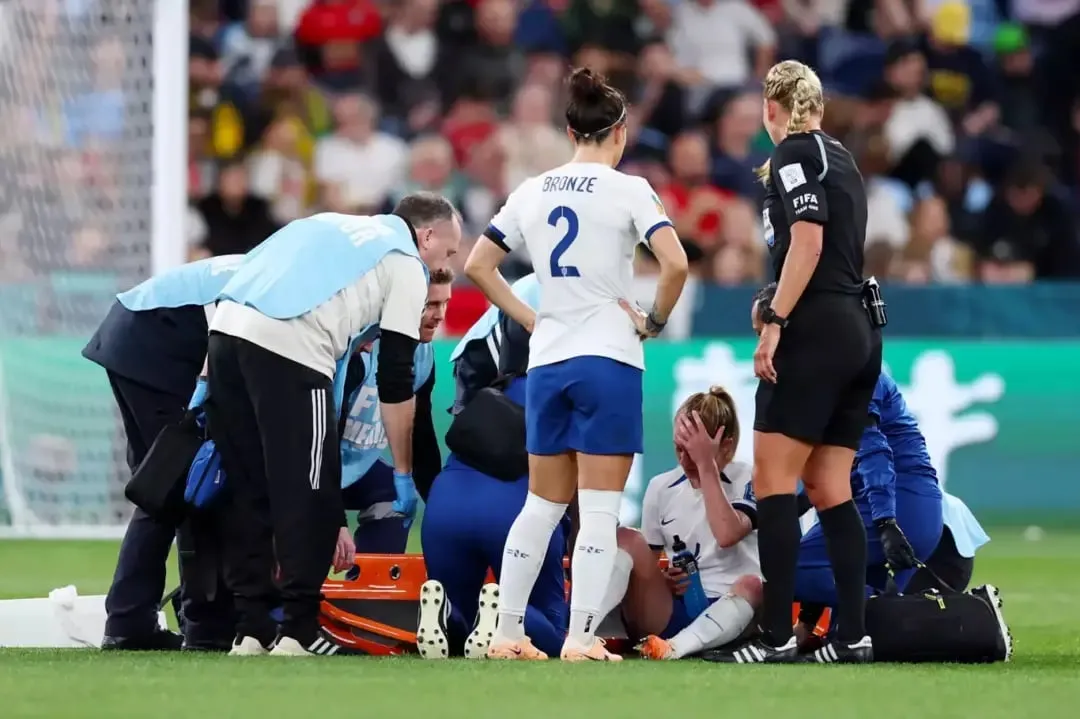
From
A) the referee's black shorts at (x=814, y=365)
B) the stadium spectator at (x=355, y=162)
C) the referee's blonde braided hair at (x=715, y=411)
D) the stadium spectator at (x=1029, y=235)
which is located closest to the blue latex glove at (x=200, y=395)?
the referee's blonde braided hair at (x=715, y=411)

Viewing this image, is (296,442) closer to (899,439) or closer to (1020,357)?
(899,439)

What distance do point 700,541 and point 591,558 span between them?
0.90 meters

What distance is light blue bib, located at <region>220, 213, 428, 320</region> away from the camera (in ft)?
22.6

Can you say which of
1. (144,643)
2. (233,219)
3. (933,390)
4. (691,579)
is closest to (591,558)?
(691,579)

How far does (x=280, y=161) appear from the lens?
1532 centimetres

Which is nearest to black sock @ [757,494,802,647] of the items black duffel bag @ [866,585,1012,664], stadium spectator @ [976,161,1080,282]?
black duffel bag @ [866,585,1012,664]

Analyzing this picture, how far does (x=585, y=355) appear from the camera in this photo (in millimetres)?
6770

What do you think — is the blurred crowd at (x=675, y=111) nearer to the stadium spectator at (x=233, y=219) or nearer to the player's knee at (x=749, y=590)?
the stadium spectator at (x=233, y=219)

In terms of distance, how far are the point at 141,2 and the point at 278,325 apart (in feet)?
19.6

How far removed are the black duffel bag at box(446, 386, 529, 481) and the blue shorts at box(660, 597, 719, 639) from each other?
808mm

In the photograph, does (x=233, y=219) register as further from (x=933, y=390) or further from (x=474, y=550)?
(x=474, y=550)

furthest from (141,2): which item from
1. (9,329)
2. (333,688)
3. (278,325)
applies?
(333,688)

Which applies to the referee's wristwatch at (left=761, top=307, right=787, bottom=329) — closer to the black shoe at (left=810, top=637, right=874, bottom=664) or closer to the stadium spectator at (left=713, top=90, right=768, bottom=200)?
the black shoe at (left=810, top=637, right=874, bottom=664)

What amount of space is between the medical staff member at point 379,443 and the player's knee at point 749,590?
4.32 ft
